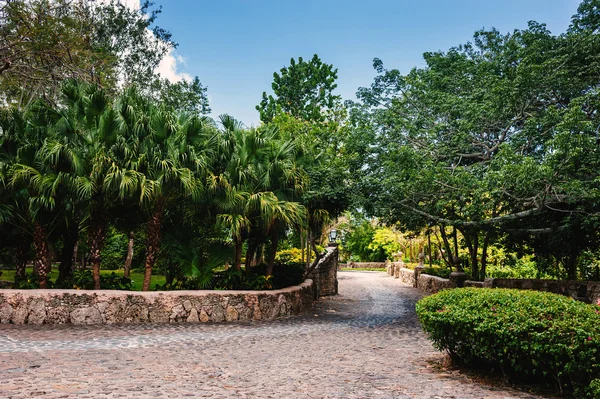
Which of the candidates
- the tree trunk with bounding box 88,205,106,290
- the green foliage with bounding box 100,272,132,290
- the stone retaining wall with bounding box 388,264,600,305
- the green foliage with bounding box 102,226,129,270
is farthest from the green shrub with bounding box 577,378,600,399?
the green foliage with bounding box 102,226,129,270

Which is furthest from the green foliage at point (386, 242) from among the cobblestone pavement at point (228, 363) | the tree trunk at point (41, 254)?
the tree trunk at point (41, 254)

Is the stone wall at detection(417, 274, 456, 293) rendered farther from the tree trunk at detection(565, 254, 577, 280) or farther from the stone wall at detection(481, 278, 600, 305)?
the tree trunk at detection(565, 254, 577, 280)

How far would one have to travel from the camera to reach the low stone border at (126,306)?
9844 mm

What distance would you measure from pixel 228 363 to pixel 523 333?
3.94 meters

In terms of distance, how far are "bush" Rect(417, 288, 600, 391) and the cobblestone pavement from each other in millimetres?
407

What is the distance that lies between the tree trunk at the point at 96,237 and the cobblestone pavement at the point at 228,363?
188 cm

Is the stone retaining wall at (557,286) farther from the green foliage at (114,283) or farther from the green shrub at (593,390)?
the green foliage at (114,283)

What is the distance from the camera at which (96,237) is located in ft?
36.7

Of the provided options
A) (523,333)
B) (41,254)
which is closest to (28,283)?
(41,254)

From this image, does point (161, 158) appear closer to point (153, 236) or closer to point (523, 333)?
point (153, 236)

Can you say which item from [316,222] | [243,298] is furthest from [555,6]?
[243,298]

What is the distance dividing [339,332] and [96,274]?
6.09 metres

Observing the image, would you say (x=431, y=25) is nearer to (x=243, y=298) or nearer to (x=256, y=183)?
(x=256, y=183)

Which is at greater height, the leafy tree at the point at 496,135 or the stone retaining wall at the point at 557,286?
the leafy tree at the point at 496,135
